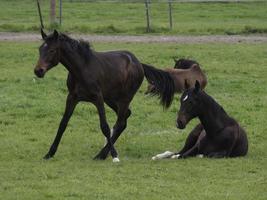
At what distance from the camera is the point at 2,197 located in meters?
8.92

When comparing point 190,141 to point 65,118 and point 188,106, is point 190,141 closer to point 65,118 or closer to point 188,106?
point 188,106

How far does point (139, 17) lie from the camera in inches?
1507

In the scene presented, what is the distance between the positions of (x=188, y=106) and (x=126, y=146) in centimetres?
159

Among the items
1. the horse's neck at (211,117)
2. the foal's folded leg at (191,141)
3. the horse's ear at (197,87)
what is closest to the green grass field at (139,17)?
the foal's folded leg at (191,141)

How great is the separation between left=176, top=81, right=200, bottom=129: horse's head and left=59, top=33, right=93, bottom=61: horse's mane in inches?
58.5

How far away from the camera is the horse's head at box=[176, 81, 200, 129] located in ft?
38.9

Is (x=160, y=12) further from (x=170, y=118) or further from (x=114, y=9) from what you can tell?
(x=170, y=118)

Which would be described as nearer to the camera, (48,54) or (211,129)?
(48,54)

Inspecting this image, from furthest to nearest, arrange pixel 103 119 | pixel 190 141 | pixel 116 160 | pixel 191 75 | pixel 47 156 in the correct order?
pixel 191 75 < pixel 190 141 < pixel 47 156 < pixel 103 119 < pixel 116 160

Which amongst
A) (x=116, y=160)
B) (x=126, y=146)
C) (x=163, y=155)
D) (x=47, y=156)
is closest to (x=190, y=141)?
(x=163, y=155)

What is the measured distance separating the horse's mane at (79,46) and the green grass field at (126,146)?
149 centimetres

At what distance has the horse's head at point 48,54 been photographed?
11266 millimetres

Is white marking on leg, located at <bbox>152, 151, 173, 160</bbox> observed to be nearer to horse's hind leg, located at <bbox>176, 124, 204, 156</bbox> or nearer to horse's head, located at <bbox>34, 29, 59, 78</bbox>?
horse's hind leg, located at <bbox>176, 124, 204, 156</bbox>

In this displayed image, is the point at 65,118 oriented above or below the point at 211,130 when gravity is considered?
above
